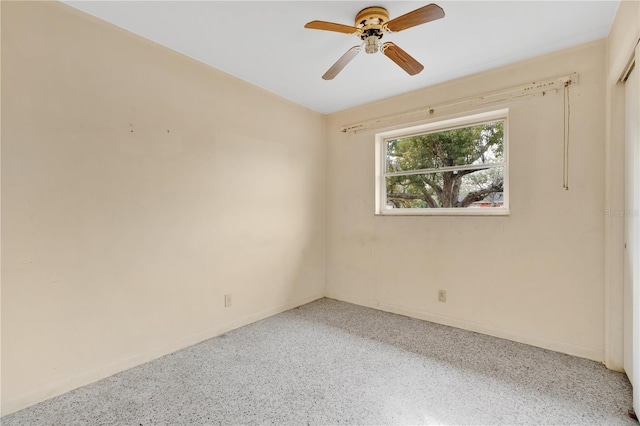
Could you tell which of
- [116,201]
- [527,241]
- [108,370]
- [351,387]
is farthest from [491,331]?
[116,201]

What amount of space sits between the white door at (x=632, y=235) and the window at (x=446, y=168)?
81 centimetres

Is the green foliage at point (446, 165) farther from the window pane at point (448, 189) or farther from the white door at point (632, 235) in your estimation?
the white door at point (632, 235)

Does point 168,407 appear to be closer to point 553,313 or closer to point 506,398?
point 506,398

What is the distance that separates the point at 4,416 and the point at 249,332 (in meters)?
1.55

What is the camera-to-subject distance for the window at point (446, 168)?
2715mm

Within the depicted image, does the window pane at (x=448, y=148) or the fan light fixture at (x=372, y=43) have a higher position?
the fan light fixture at (x=372, y=43)

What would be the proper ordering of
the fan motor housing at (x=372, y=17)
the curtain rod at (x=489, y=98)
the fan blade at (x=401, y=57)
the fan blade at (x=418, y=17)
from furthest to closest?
1. the curtain rod at (x=489, y=98)
2. the fan blade at (x=401, y=57)
3. the fan motor housing at (x=372, y=17)
4. the fan blade at (x=418, y=17)

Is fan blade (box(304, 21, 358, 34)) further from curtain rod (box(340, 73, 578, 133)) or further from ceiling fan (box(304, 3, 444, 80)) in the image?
curtain rod (box(340, 73, 578, 133))

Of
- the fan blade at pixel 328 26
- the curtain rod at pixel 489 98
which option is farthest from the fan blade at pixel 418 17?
the curtain rod at pixel 489 98

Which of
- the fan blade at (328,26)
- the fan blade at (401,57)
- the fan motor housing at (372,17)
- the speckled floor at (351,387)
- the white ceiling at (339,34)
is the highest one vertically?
the white ceiling at (339,34)

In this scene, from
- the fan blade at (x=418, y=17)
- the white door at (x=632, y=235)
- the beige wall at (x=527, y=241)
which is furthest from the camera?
the beige wall at (x=527, y=241)

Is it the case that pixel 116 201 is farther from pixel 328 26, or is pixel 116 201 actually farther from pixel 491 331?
pixel 491 331

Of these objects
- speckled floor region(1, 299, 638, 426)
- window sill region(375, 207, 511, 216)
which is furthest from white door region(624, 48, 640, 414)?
window sill region(375, 207, 511, 216)

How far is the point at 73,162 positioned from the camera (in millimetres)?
1846
